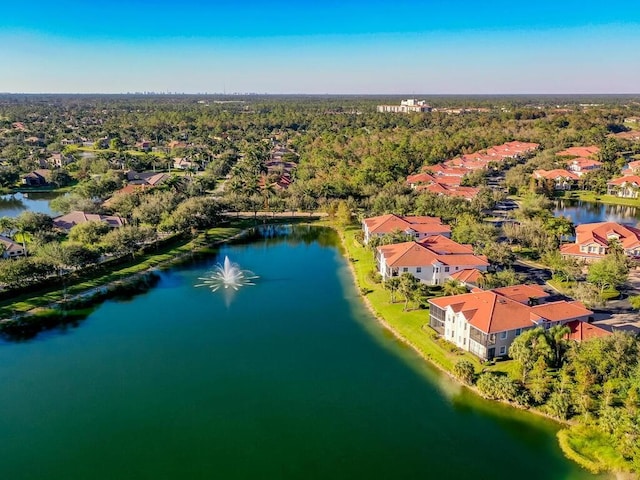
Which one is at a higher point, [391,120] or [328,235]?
[391,120]

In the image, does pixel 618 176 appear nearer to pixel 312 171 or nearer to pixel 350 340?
pixel 312 171

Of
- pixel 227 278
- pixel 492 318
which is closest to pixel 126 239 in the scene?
pixel 227 278

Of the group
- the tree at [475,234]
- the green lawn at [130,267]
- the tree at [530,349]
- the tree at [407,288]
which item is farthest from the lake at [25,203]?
the tree at [530,349]

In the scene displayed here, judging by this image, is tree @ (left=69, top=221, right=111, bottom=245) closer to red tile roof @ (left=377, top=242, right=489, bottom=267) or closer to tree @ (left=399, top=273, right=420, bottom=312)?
red tile roof @ (left=377, top=242, right=489, bottom=267)

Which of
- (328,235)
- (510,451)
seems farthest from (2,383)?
(328,235)

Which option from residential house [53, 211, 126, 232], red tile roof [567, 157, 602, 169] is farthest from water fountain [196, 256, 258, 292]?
red tile roof [567, 157, 602, 169]

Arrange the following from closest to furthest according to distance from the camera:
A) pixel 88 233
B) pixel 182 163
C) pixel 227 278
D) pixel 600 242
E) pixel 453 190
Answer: pixel 227 278
pixel 600 242
pixel 88 233
pixel 453 190
pixel 182 163

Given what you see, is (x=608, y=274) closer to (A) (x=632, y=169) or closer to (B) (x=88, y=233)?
(B) (x=88, y=233)
